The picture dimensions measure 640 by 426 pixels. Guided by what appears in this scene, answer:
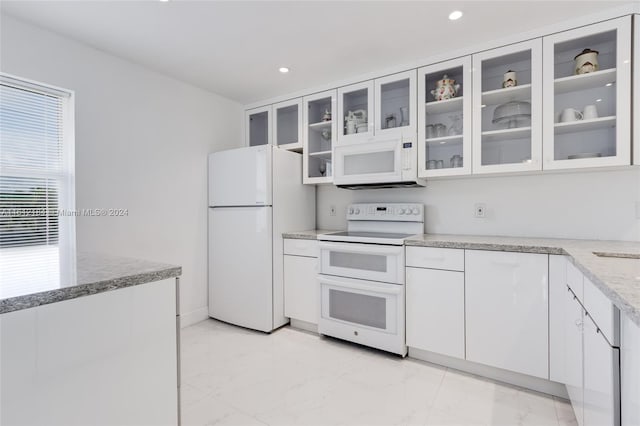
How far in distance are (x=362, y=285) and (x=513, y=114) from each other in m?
1.64

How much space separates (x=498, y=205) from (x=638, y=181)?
81 centimetres

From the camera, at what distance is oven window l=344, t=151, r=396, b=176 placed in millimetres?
2641

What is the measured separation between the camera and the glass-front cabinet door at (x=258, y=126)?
11.3ft

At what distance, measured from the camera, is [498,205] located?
8.25 ft

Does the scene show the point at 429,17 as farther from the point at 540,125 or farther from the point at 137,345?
the point at 137,345

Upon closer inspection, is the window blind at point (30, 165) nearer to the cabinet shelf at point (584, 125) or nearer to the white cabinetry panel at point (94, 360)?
the white cabinetry panel at point (94, 360)

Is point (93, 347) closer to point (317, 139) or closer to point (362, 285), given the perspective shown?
point (362, 285)

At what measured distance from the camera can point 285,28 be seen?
84.0 inches

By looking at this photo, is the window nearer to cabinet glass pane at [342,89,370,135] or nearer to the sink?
cabinet glass pane at [342,89,370,135]

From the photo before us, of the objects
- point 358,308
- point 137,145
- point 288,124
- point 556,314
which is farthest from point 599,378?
point 137,145

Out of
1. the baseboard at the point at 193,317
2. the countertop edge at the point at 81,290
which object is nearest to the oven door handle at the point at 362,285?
the baseboard at the point at 193,317

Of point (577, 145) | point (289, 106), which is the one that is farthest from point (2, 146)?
point (577, 145)

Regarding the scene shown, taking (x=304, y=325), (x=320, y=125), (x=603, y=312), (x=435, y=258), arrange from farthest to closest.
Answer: (x=320, y=125) → (x=304, y=325) → (x=435, y=258) → (x=603, y=312)

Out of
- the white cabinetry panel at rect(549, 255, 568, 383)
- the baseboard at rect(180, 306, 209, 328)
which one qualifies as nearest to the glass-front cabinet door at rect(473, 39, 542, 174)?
the white cabinetry panel at rect(549, 255, 568, 383)
